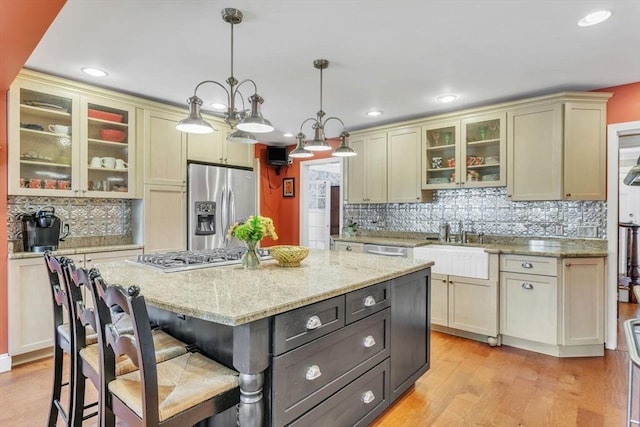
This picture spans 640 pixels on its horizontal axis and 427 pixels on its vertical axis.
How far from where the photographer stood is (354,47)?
98.0 inches

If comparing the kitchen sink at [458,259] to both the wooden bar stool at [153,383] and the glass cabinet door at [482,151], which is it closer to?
the glass cabinet door at [482,151]

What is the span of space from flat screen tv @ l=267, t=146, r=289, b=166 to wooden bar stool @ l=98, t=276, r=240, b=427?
181 inches

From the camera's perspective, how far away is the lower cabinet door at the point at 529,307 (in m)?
3.03

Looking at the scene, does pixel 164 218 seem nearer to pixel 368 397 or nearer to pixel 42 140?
pixel 42 140

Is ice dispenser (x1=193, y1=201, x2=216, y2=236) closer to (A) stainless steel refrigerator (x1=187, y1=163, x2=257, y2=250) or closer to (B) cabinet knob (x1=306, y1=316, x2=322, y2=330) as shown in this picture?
(A) stainless steel refrigerator (x1=187, y1=163, x2=257, y2=250)

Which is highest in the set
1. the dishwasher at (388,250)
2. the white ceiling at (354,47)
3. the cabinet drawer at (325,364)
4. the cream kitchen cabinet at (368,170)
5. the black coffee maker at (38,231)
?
the white ceiling at (354,47)

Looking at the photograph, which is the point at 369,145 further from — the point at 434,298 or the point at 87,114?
the point at 87,114

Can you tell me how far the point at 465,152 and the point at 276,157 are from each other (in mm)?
3039

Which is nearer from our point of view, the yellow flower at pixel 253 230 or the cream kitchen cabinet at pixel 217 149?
the yellow flower at pixel 253 230

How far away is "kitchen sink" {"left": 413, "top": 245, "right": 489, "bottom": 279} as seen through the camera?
3323 mm

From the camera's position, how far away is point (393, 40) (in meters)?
2.39

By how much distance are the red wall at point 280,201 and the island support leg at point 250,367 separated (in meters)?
4.57

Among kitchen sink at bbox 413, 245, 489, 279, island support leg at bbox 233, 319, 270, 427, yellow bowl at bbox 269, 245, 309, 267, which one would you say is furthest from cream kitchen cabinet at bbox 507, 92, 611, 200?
island support leg at bbox 233, 319, 270, 427

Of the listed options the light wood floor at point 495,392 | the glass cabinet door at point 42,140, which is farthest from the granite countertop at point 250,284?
the glass cabinet door at point 42,140
